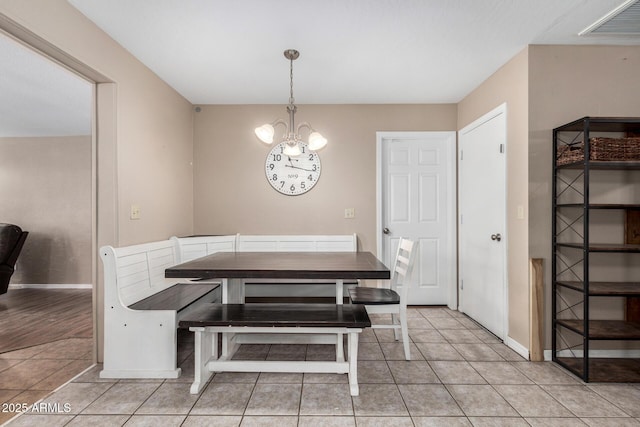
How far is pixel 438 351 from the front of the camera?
264cm

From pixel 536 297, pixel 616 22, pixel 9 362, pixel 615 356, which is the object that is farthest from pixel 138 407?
pixel 616 22

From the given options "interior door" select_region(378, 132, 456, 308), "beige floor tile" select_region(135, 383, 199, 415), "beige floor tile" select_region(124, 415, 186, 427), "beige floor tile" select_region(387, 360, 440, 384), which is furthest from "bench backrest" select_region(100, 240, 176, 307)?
"interior door" select_region(378, 132, 456, 308)

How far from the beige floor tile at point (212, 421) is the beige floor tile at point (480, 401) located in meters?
1.25

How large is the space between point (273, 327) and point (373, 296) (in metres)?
0.95

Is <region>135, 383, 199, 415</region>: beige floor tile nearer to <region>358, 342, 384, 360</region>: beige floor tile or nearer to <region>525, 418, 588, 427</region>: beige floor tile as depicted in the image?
<region>358, 342, 384, 360</region>: beige floor tile

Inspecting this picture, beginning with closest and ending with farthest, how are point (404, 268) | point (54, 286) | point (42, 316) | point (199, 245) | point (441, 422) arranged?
1. point (441, 422)
2. point (404, 268)
3. point (199, 245)
4. point (42, 316)
5. point (54, 286)

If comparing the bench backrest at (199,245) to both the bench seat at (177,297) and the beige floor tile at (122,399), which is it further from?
the beige floor tile at (122,399)

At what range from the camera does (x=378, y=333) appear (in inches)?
119

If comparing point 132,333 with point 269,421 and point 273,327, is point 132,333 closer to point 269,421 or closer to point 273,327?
point 273,327

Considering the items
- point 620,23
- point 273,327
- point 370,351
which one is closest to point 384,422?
point 273,327

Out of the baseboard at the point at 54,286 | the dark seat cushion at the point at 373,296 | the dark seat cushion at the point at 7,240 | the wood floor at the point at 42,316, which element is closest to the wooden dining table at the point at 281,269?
the dark seat cushion at the point at 373,296

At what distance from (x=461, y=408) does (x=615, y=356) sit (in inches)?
61.6

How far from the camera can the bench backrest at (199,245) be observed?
10.2 ft

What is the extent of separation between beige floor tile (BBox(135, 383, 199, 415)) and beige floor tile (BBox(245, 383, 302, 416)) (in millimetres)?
355
